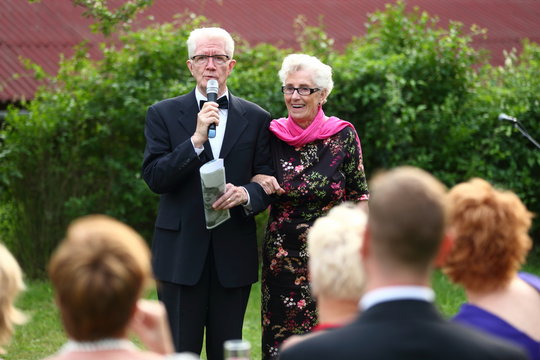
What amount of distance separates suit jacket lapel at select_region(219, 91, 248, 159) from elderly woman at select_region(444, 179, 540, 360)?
75.8 inches

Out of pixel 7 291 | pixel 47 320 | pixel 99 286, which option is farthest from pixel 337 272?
pixel 47 320

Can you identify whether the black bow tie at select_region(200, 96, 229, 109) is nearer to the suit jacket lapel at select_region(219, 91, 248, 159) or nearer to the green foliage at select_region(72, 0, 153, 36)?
the suit jacket lapel at select_region(219, 91, 248, 159)

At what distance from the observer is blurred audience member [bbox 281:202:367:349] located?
2.66 metres

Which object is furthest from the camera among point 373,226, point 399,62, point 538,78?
point 538,78

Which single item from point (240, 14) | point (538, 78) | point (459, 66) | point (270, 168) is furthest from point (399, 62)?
point (240, 14)

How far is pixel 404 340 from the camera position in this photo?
2105mm

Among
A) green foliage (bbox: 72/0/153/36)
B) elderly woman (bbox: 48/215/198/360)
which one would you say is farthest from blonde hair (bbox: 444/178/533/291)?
green foliage (bbox: 72/0/153/36)

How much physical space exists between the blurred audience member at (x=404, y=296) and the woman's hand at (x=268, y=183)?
2334 millimetres

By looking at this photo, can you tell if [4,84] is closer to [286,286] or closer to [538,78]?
[538,78]

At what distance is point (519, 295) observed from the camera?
286 cm

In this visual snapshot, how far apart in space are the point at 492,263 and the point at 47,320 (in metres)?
5.40

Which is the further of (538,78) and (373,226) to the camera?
(538,78)

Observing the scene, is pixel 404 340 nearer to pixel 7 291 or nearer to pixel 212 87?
pixel 7 291

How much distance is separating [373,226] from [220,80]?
102 inches
